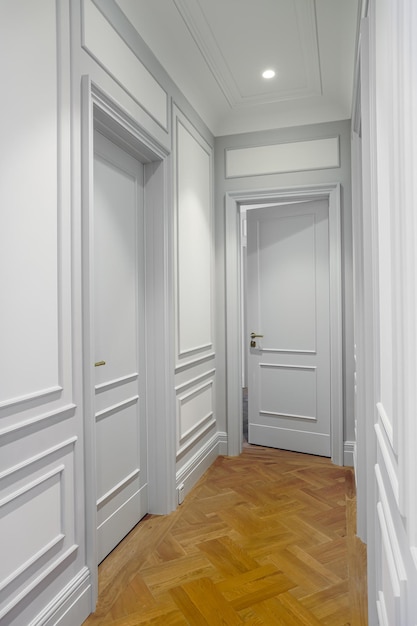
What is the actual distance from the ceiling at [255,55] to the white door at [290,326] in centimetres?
78

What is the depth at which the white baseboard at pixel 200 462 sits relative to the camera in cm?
282

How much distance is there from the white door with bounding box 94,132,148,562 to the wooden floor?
226 mm

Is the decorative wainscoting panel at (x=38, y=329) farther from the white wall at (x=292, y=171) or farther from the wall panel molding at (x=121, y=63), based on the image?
the white wall at (x=292, y=171)

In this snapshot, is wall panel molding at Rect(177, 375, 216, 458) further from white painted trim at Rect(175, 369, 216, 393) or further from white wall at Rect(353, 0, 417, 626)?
white wall at Rect(353, 0, 417, 626)

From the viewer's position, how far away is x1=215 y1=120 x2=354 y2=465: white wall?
10.9 ft

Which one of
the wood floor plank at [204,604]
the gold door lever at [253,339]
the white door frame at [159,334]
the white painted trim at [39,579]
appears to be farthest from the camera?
the gold door lever at [253,339]

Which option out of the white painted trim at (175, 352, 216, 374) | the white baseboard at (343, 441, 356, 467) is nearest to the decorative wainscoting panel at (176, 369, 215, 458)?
the white painted trim at (175, 352, 216, 374)

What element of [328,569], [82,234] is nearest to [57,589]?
[328,569]

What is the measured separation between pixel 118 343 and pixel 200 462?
134 centimetres

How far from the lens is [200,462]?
3.14 metres

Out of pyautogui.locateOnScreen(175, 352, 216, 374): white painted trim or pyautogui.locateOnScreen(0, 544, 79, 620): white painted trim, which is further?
pyautogui.locateOnScreen(175, 352, 216, 374): white painted trim

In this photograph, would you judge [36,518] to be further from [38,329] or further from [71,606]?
[38,329]

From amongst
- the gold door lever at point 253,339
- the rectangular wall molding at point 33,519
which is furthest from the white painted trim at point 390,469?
the gold door lever at point 253,339

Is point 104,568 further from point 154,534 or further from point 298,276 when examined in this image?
point 298,276
